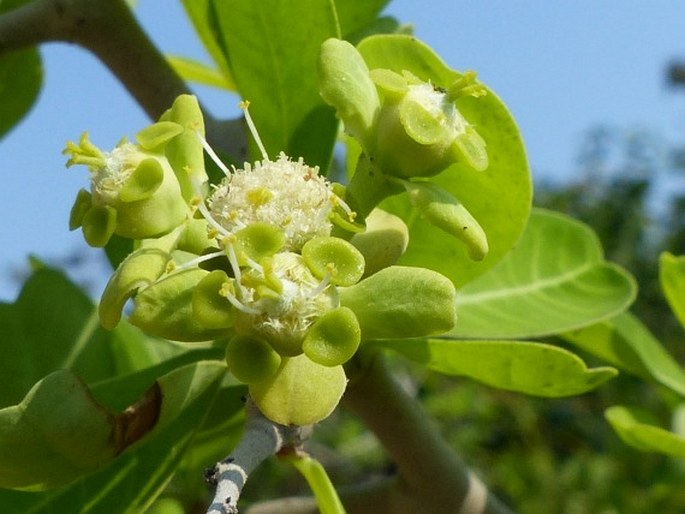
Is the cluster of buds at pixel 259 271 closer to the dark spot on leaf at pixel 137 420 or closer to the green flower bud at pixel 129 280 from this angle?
the green flower bud at pixel 129 280

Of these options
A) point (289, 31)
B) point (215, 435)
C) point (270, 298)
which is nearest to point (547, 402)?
point (215, 435)

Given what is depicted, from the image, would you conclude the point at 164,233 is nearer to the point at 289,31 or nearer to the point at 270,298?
the point at 270,298

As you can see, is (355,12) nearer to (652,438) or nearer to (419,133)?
(419,133)

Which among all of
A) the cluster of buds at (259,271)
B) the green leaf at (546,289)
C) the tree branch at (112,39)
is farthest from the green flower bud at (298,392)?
the tree branch at (112,39)

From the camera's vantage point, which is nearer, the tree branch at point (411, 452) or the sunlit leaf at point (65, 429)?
the sunlit leaf at point (65, 429)

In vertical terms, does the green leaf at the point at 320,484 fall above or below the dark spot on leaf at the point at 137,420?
below

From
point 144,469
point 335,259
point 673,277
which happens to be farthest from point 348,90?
point 673,277

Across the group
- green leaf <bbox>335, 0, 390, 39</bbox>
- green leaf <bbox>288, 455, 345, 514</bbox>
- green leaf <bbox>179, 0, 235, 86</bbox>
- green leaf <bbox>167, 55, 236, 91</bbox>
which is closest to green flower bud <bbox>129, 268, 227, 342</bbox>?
green leaf <bbox>288, 455, 345, 514</bbox>

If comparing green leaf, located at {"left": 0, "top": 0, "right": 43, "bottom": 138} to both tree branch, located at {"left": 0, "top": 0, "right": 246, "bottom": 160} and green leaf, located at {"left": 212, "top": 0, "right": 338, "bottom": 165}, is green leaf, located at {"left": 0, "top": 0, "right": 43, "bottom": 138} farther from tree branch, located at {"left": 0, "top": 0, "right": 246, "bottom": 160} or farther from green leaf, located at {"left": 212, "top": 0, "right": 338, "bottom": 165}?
green leaf, located at {"left": 212, "top": 0, "right": 338, "bottom": 165}
